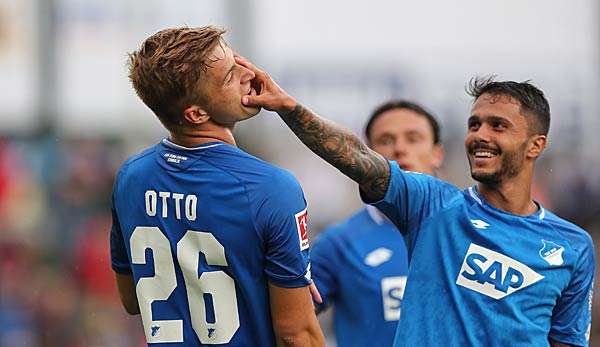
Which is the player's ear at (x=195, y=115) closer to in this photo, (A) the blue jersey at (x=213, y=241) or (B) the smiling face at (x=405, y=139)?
(A) the blue jersey at (x=213, y=241)

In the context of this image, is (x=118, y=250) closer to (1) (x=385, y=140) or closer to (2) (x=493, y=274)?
(2) (x=493, y=274)

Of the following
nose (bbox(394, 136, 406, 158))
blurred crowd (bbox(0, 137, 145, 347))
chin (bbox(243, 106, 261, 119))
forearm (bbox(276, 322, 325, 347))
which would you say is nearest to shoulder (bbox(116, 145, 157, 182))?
chin (bbox(243, 106, 261, 119))

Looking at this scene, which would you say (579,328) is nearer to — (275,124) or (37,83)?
(37,83)

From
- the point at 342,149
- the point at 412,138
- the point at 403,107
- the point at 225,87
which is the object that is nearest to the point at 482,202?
the point at 342,149

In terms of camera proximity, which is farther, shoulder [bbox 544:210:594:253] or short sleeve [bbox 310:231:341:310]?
short sleeve [bbox 310:231:341:310]

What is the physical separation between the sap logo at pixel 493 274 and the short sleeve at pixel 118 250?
4.19ft

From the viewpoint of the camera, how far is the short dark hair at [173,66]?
173 inches

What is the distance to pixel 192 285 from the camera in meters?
4.55

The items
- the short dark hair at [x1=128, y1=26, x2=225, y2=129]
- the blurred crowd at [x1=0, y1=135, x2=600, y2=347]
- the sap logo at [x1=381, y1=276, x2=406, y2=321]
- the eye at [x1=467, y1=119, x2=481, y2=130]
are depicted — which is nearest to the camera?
the short dark hair at [x1=128, y1=26, x2=225, y2=129]

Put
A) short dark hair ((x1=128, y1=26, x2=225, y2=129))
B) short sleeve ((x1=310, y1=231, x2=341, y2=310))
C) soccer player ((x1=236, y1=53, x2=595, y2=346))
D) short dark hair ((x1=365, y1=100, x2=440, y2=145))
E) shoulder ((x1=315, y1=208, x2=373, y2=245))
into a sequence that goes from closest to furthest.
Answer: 1. short dark hair ((x1=128, y1=26, x2=225, y2=129))
2. soccer player ((x1=236, y1=53, x2=595, y2=346))
3. short sleeve ((x1=310, y1=231, x2=341, y2=310))
4. shoulder ((x1=315, y1=208, x2=373, y2=245))
5. short dark hair ((x1=365, y1=100, x2=440, y2=145))

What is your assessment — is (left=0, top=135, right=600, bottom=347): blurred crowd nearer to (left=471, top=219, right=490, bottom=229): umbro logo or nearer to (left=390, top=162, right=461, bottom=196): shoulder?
(left=390, top=162, right=461, bottom=196): shoulder

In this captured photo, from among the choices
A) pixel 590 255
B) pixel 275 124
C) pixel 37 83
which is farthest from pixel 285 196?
pixel 275 124

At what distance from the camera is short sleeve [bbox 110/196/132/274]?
4.92 meters

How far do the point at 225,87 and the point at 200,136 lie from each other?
0.23 meters
